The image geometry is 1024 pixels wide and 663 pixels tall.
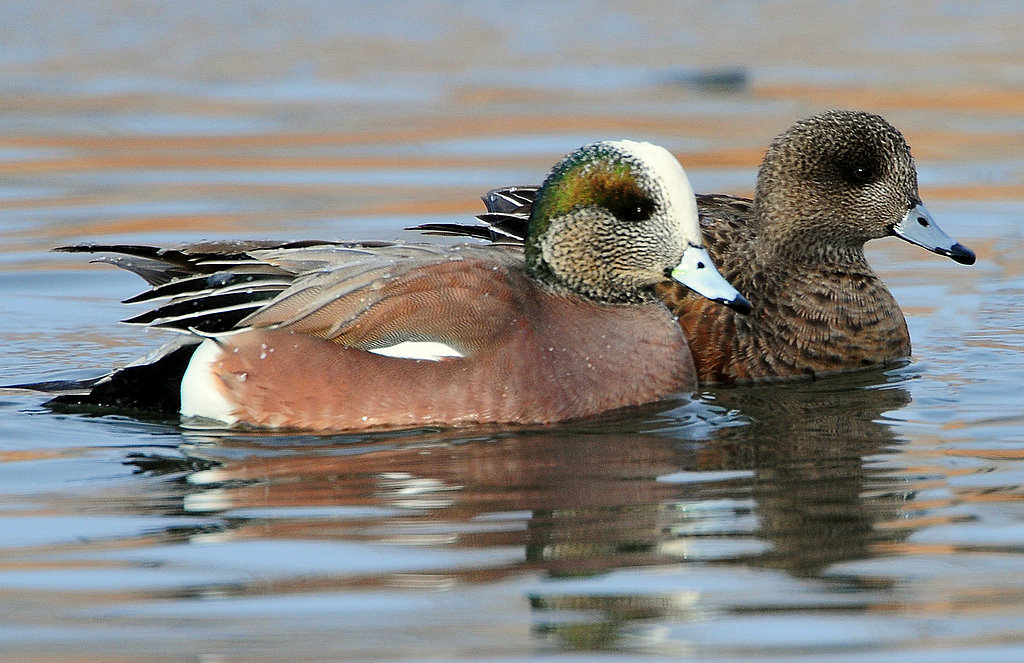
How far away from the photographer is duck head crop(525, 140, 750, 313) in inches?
218

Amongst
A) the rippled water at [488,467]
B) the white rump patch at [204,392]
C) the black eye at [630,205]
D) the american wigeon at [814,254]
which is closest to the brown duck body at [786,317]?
the american wigeon at [814,254]

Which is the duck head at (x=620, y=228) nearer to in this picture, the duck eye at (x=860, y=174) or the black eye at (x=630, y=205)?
the black eye at (x=630, y=205)

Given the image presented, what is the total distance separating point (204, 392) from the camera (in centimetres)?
548

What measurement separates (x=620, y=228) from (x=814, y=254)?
1.26 m

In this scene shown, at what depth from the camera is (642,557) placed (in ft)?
12.9

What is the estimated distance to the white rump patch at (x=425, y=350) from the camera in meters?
5.30

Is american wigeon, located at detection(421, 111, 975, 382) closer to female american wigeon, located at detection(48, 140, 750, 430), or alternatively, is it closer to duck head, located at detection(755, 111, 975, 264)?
duck head, located at detection(755, 111, 975, 264)

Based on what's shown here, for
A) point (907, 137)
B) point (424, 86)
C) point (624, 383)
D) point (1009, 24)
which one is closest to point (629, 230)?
point (624, 383)

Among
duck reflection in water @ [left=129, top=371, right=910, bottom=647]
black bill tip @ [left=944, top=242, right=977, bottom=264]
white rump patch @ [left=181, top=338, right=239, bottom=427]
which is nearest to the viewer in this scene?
duck reflection in water @ [left=129, top=371, right=910, bottom=647]

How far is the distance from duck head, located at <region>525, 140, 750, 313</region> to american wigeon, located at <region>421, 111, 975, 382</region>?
0.60 metres

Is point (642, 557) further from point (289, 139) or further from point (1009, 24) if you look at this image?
point (1009, 24)

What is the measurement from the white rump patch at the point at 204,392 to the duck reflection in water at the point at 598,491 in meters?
0.18

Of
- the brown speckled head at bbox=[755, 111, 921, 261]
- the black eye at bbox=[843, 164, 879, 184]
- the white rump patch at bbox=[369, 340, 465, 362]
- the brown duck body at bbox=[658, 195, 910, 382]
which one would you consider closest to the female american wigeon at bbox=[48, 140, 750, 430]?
the white rump patch at bbox=[369, 340, 465, 362]

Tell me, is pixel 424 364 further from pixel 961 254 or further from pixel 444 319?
pixel 961 254
